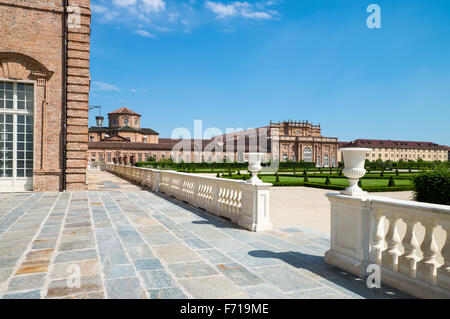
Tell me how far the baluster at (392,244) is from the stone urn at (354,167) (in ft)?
1.53

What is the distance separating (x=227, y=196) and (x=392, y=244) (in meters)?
4.17

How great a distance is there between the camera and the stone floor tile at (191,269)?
350 centimetres

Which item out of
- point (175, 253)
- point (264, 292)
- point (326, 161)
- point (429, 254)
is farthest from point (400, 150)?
point (264, 292)

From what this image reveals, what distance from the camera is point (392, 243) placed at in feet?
10.5

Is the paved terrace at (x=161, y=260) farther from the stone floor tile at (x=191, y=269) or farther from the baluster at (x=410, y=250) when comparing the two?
the baluster at (x=410, y=250)

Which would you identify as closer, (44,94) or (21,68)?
(21,68)

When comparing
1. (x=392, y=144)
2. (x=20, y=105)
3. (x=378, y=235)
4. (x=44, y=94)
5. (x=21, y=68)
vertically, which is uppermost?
(x=392, y=144)

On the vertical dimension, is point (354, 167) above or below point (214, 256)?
above

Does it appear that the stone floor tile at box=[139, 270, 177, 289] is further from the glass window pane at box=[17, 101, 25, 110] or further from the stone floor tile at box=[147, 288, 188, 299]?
the glass window pane at box=[17, 101, 25, 110]

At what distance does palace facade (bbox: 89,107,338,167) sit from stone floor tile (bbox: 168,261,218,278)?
56903mm

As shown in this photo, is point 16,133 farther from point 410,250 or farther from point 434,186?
point 434,186

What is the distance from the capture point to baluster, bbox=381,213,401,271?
10.5 feet

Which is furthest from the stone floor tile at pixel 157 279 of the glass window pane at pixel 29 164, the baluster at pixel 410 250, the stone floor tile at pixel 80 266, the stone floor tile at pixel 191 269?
the glass window pane at pixel 29 164
